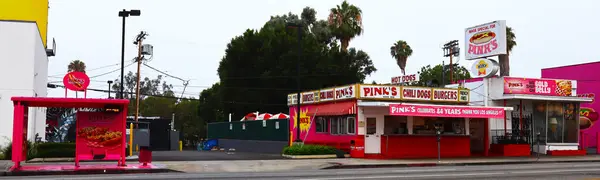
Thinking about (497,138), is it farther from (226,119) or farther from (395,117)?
(226,119)

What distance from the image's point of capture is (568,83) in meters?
34.2

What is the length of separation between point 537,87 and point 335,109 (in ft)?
38.1

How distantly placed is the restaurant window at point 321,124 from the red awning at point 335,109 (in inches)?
20.8

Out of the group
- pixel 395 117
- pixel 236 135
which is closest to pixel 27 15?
pixel 236 135

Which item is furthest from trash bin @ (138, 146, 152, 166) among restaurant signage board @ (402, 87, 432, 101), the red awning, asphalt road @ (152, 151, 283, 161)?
restaurant signage board @ (402, 87, 432, 101)

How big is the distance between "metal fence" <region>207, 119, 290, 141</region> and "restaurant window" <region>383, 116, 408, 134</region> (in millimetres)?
9041

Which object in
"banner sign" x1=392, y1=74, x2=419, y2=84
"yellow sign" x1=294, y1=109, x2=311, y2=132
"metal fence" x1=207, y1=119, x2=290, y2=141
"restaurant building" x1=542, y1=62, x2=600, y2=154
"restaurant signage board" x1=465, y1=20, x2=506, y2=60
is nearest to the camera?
"restaurant signage board" x1=465, y1=20, x2=506, y2=60

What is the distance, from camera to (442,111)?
1089 inches

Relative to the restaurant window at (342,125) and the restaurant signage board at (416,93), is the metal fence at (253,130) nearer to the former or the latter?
the restaurant window at (342,125)

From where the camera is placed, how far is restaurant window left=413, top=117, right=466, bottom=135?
29.9m

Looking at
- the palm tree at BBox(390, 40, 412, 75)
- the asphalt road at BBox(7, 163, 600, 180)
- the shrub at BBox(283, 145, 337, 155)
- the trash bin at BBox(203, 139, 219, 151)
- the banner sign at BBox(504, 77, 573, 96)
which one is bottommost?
the trash bin at BBox(203, 139, 219, 151)

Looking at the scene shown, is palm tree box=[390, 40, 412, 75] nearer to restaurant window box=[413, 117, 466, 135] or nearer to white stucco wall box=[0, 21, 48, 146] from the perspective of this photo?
restaurant window box=[413, 117, 466, 135]

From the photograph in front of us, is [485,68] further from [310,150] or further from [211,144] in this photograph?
[211,144]

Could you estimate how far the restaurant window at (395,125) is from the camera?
96.4ft
